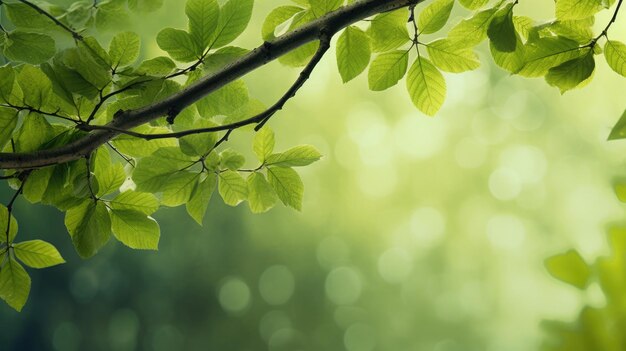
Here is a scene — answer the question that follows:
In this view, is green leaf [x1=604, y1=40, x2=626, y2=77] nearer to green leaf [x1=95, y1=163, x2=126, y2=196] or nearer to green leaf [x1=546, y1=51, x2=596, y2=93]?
green leaf [x1=546, y1=51, x2=596, y2=93]

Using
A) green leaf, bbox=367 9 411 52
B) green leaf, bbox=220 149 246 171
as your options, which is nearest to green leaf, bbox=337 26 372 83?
green leaf, bbox=367 9 411 52

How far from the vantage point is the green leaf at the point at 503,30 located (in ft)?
1.41

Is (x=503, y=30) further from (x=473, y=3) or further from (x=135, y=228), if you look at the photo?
(x=135, y=228)

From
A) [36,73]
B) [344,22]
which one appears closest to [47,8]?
[36,73]

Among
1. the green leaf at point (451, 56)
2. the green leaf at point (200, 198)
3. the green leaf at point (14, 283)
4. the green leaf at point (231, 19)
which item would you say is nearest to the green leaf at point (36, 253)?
the green leaf at point (14, 283)

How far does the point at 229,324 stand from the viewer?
5.09 metres

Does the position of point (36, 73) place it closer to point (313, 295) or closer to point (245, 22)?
point (245, 22)

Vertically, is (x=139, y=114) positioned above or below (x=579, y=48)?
below

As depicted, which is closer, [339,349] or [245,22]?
[245,22]

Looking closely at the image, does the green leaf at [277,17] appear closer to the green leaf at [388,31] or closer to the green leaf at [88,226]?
the green leaf at [388,31]

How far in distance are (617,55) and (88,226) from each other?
0.42 m

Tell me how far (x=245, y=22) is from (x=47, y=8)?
240mm

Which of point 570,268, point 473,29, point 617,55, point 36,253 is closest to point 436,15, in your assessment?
point 473,29

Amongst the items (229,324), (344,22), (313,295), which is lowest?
(229,324)
